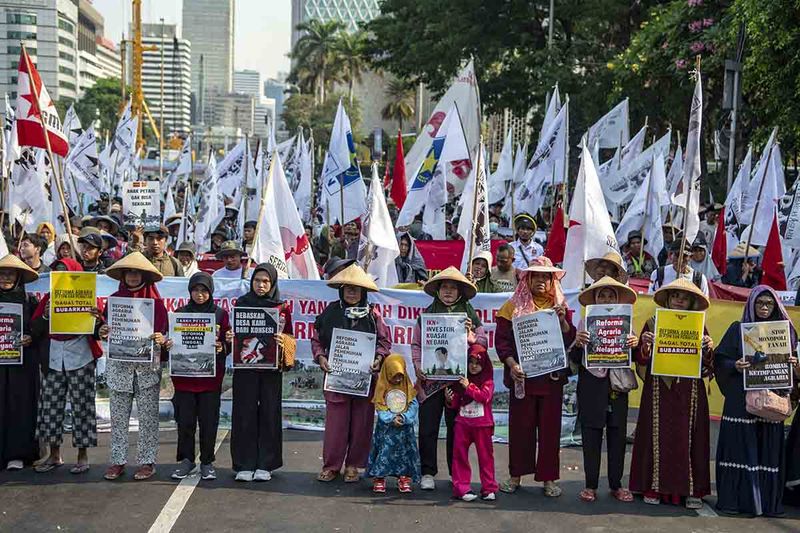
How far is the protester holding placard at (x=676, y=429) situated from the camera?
22.8 feet

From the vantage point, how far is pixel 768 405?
6699mm

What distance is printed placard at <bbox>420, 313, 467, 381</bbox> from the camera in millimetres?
7043

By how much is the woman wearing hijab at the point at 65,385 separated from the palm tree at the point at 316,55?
3136 inches

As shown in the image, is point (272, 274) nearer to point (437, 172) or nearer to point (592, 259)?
point (592, 259)

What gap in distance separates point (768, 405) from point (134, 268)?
4565 millimetres

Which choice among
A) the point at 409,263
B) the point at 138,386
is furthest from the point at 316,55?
the point at 138,386

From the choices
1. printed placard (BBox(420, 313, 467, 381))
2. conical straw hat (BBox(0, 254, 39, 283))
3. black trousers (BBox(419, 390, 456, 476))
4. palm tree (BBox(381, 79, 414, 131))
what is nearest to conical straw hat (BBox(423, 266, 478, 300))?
printed placard (BBox(420, 313, 467, 381))

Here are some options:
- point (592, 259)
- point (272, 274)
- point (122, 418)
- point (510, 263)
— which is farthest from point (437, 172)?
point (122, 418)

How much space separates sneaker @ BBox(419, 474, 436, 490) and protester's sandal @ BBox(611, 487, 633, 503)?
4.41ft

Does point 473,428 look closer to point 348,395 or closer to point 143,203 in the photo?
point 348,395

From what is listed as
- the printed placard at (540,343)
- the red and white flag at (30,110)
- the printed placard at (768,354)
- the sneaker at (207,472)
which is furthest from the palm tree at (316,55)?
the printed placard at (768,354)

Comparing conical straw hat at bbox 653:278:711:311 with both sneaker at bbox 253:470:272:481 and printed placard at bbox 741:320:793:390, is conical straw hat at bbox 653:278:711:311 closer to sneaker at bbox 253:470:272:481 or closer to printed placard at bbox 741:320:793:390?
printed placard at bbox 741:320:793:390

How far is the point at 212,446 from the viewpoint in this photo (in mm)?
7395

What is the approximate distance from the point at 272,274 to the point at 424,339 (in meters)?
1.22
